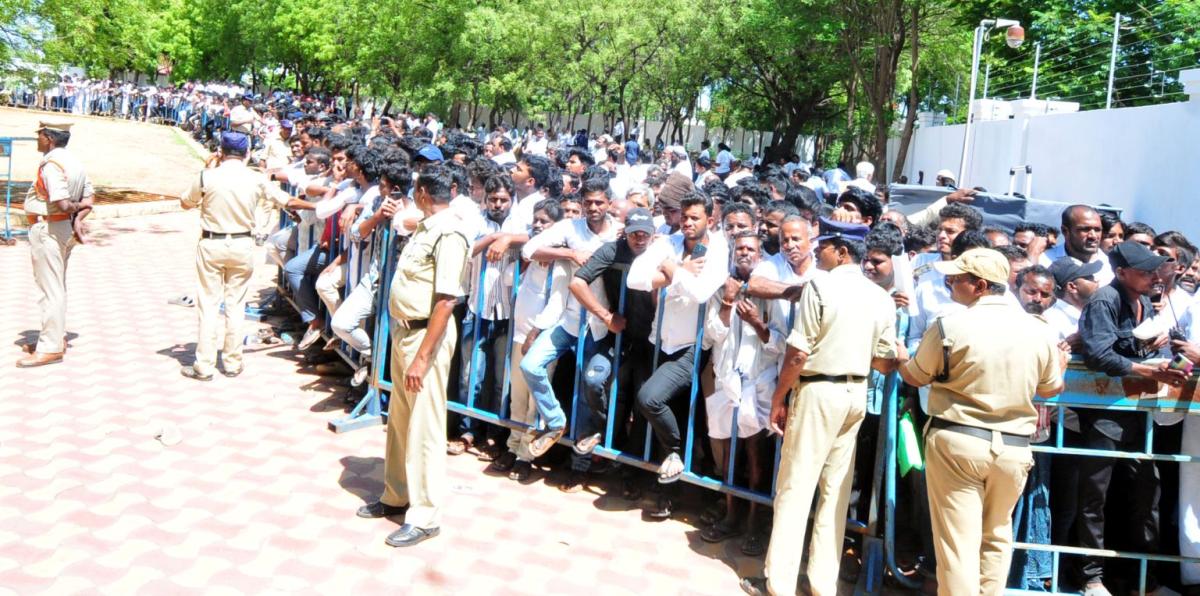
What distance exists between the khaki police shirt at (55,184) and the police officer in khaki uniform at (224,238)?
0.84 metres

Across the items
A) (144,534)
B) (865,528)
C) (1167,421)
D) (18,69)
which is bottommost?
(144,534)

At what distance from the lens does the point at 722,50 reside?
3225 cm

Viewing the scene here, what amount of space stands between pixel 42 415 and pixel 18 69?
457 inches

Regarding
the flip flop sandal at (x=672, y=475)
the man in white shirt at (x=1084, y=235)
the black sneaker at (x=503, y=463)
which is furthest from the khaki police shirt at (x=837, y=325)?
the man in white shirt at (x=1084, y=235)

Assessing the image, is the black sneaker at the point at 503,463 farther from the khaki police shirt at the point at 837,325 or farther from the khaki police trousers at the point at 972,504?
the khaki police trousers at the point at 972,504

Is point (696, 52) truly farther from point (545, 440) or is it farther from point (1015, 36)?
point (545, 440)

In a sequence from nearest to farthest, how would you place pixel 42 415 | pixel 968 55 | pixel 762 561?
pixel 762 561, pixel 42 415, pixel 968 55

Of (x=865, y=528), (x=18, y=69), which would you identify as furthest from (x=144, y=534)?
(x=18, y=69)

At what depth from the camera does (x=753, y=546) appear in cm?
516

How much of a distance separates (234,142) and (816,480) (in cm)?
502

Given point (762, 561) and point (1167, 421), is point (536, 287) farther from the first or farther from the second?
point (1167, 421)

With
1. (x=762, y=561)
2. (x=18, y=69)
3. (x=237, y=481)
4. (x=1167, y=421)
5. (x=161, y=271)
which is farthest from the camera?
(x=18, y=69)

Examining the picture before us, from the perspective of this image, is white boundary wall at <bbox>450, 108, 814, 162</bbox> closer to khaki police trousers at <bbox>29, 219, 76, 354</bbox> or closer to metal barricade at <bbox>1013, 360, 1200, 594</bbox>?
khaki police trousers at <bbox>29, 219, 76, 354</bbox>

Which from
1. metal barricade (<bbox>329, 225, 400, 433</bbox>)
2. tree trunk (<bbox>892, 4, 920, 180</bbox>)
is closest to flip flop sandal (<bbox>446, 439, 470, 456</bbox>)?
metal barricade (<bbox>329, 225, 400, 433</bbox>)
